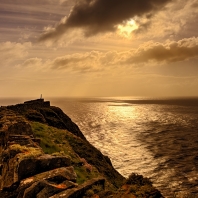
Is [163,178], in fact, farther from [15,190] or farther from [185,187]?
[15,190]

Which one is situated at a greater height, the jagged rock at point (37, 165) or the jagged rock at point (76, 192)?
the jagged rock at point (37, 165)

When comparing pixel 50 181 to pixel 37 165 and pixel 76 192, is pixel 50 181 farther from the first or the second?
pixel 37 165

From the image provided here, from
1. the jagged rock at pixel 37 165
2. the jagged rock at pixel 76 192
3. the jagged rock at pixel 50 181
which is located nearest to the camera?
the jagged rock at pixel 76 192

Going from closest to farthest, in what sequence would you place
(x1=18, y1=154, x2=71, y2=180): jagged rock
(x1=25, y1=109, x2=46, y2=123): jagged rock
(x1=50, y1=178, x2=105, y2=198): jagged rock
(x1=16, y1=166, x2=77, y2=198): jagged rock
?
(x1=50, y1=178, x2=105, y2=198): jagged rock → (x1=16, y1=166, x2=77, y2=198): jagged rock → (x1=18, y1=154, x2=71, y2=180): jagged rock → (x1=25, y1=109, x2=46, y2=123): jagged rock

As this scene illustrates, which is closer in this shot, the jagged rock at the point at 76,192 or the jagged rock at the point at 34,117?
the jagged rock at the point at 76,192

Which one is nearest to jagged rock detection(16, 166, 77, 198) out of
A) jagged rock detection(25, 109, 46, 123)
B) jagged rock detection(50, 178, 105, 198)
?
jagged rock detection(50, 178, 105, 198)

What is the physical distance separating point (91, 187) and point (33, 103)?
4779cm

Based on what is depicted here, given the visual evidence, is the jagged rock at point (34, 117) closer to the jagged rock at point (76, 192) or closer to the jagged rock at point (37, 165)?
the jagged rock at point (37, 165)

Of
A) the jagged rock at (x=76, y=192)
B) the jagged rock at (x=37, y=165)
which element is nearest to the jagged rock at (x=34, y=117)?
the jagged rock at (x=37, y=165)

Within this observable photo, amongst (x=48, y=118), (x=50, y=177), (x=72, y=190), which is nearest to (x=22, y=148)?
(x=50, y=177)

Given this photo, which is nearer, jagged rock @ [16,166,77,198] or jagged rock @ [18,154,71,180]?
jagged rock @ [16,166,77,198]

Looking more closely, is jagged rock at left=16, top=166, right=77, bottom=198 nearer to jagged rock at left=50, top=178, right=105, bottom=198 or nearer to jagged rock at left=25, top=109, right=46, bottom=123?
jagged rock at left=50, top=178, right=105, bottom=198

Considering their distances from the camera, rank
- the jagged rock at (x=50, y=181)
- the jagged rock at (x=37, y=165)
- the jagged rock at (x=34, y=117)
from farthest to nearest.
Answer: the jagged rock at (x=34, y=117), the jagged rock at (x=37, y=165), the jagged rock at (x=50, y=181)

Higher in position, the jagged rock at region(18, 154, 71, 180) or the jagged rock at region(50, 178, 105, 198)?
the jagged rock at region(18, 154, 71, 180)
